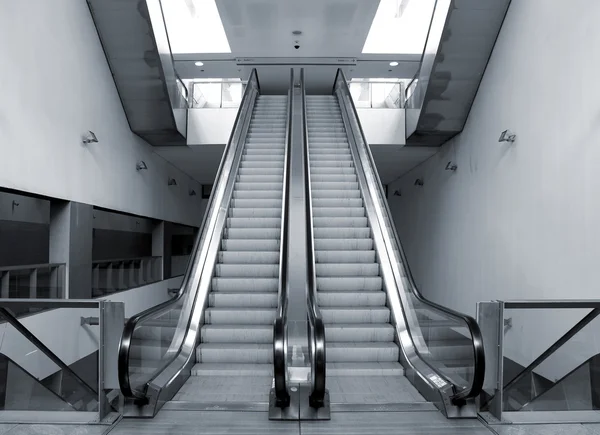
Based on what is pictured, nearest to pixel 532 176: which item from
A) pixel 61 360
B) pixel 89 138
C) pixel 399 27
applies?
pixel 61 360

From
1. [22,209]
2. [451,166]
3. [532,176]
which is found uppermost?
[451,166]

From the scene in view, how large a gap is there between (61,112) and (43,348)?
4302mm

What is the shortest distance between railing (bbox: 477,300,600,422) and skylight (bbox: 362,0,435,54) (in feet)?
34.2

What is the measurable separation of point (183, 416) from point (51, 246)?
4644 millimetres

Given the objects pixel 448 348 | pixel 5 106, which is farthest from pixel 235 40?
pixel 448 348

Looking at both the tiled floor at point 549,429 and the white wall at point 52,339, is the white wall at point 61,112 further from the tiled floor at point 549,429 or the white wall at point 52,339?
the tiled floor at point 549,429

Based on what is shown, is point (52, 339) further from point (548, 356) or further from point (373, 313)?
point (548, 356)

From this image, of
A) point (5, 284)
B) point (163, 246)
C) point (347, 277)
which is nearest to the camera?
point (5, 284)

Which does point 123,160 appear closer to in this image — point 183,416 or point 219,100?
point 219,100

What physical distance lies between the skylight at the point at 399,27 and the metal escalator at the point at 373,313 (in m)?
5.12

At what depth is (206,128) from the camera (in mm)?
11492

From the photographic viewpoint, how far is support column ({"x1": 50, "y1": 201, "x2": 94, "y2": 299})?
24.9 ft

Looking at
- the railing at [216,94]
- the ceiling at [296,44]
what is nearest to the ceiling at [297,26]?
the ceiling at [296,44]

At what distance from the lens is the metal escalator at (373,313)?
421 cm
